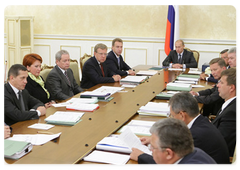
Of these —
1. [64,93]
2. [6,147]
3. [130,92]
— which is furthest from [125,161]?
[64,93]

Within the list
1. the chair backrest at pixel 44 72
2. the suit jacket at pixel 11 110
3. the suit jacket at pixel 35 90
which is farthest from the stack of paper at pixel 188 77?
the suit jacket at pixel 11 110

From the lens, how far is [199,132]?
2.36m

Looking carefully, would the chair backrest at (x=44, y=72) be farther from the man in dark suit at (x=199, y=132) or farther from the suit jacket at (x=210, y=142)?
the suit jacket at (x=210, y=142)

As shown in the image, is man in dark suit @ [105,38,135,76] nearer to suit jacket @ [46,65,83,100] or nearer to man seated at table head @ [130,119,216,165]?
suit jacket @ [46,65,83,100]

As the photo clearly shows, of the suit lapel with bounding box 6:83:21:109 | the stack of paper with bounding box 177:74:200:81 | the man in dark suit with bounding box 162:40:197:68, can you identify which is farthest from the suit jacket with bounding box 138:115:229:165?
the man in dark suit with bounding box 162:40:197:68

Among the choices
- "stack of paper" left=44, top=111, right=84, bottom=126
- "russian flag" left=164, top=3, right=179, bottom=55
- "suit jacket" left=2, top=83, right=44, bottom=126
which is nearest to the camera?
"stack of paper" left=44, top=111, right=84, bottom=126

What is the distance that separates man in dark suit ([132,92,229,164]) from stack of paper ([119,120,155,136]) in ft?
0.75

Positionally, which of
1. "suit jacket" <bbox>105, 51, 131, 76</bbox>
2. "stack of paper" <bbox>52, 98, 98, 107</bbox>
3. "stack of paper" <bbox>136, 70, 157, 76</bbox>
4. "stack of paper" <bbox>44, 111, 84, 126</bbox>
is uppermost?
"suit jacket" <bbox>105, 51, 131, 76</bbox>

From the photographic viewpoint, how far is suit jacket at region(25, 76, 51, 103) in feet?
13.6

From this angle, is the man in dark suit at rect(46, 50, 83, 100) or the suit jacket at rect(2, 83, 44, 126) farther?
the man in dark suit at rect(46, 50, 83, 100)

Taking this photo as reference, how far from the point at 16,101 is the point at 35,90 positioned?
93cm

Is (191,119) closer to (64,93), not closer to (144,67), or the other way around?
(64,93)

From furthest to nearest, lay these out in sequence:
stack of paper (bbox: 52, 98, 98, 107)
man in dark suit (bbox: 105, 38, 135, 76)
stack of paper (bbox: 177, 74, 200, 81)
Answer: man in dark suit (bbox: 105, 38, 135, 76)
stack of paper (bbox: 177, 74, 200, 81)
stack of paper (bbox: 52, 98, 98, 107)

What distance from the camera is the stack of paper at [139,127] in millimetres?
2773
